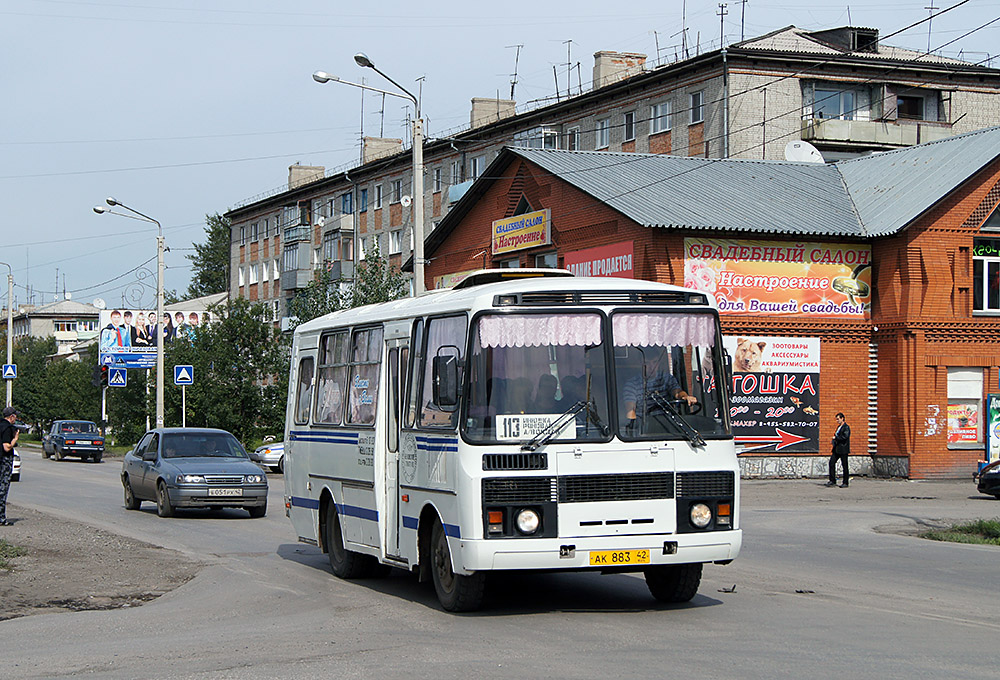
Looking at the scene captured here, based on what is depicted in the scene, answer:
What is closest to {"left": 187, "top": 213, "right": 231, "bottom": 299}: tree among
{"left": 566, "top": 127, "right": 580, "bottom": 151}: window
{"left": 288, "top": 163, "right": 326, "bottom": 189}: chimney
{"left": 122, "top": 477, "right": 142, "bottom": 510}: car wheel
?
{"left": 288, "top": 163, "right": 326, "bottom": 189}: chimney

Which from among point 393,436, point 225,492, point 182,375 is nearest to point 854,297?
point 225,492

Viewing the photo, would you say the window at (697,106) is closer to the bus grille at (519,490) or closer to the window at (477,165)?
the window at (477,165)

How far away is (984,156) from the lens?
33625 millimetres

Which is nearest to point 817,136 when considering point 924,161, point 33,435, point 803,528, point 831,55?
point 831,55

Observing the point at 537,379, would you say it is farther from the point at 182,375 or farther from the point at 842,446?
the point at 182,375

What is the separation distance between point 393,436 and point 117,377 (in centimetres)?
4751

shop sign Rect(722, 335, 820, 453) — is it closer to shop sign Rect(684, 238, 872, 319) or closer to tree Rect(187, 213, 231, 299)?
shop sign Rect(684, 238, 872, 319)

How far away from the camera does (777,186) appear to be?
37000mm

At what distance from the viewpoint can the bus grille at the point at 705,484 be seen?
33.9 ft

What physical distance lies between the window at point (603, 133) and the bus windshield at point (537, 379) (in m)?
42.9

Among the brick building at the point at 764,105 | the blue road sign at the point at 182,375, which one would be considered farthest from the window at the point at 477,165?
the blue road sign at the point at 182,375

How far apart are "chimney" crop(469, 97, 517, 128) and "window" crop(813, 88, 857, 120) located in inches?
698

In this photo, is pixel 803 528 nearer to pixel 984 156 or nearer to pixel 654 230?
pixel 654 230

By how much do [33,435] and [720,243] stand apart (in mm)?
66614
